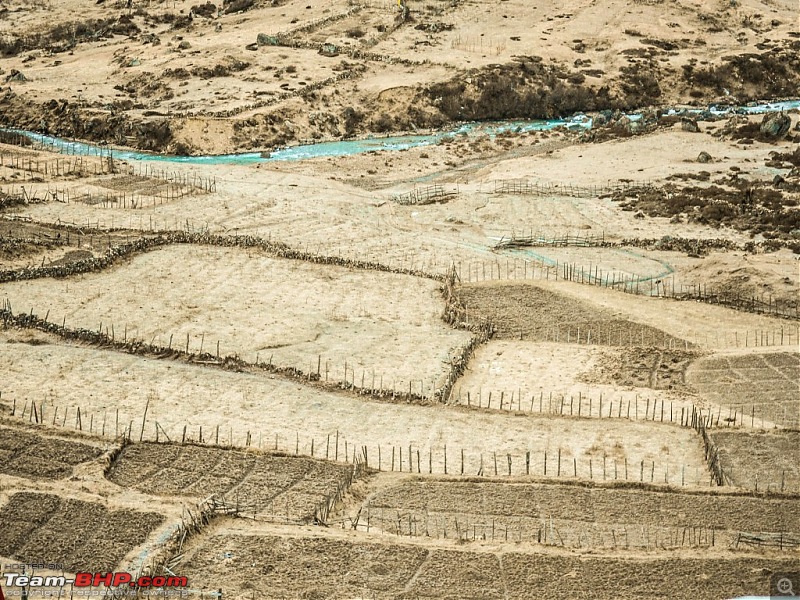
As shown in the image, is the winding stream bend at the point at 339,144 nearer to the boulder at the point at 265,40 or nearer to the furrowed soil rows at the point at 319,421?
the boulder at the point at 265,40

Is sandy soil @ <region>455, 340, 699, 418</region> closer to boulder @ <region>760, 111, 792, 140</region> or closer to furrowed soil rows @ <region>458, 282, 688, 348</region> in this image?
furrowed soil rows @ <region>458, 282, 688, 348</region>

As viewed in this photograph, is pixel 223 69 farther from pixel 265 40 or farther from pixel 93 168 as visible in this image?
pixel 93 168

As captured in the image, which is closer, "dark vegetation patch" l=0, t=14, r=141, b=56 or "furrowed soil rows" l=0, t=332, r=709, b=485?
"furrowed soil rows" l=0, t=332, r=709, b=485

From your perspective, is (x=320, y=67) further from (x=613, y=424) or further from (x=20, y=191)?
(x=613, y=424)

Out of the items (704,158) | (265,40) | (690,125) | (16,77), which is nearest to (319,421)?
(704,158)

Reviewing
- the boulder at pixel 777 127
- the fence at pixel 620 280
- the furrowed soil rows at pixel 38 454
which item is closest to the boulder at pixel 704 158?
the boulder at pixel 777 127

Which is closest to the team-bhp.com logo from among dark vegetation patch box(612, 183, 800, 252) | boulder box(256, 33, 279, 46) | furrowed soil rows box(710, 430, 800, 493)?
furrowed soil rows box(710, 430, 800, 493)

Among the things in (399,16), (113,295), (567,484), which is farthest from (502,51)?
(567,484)
